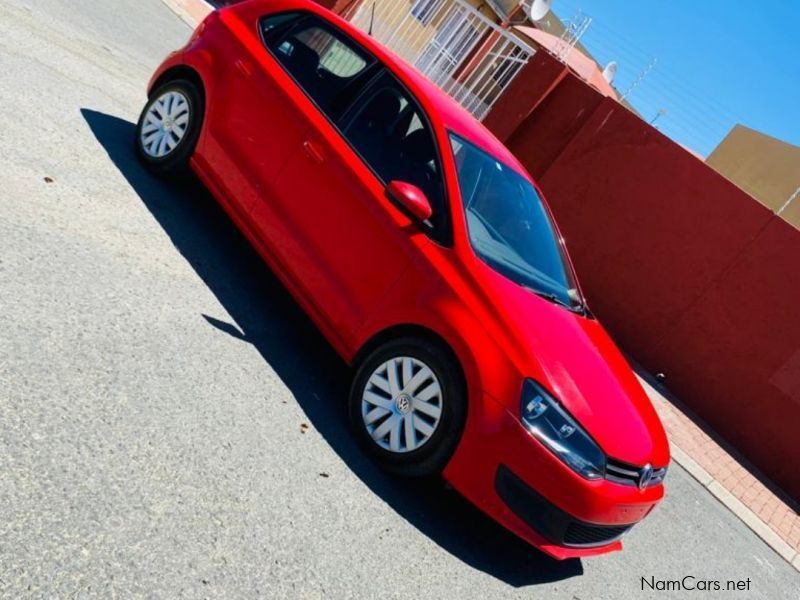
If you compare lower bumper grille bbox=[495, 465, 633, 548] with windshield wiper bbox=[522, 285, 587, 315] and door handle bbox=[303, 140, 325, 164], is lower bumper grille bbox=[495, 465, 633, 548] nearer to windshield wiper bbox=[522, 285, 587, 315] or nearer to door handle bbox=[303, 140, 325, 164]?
windshield wiper bbox=[522, 285, 587, 315]

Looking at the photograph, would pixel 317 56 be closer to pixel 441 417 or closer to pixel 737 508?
pixel 441 417

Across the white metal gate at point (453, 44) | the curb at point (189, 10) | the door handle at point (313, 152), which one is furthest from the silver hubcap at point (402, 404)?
the curb at point (189, 10)

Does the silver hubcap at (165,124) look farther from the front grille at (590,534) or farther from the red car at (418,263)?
the front grille at (590,534)

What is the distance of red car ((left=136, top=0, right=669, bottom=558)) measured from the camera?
3311 mm

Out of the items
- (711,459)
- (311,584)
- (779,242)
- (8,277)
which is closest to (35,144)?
(8,277)

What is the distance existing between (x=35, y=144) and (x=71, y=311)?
1.89 m

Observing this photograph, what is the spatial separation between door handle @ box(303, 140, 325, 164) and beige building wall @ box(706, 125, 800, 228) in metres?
21.4

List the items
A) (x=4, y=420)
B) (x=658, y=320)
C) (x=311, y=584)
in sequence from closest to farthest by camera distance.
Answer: (x=4, y=420) < (x=311, y=584) < (x=658, y=320)

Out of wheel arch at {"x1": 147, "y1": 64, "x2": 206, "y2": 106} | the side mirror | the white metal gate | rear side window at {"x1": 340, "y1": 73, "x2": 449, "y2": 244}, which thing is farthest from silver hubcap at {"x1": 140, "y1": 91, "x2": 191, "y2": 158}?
the white metal gate

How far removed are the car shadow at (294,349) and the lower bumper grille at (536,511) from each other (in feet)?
1.25

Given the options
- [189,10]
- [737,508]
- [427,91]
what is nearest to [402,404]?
[427,91]

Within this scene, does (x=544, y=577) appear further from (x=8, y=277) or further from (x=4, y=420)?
(x=8, y=277)

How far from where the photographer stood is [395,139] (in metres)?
4.17

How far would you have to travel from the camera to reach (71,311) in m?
3.29
